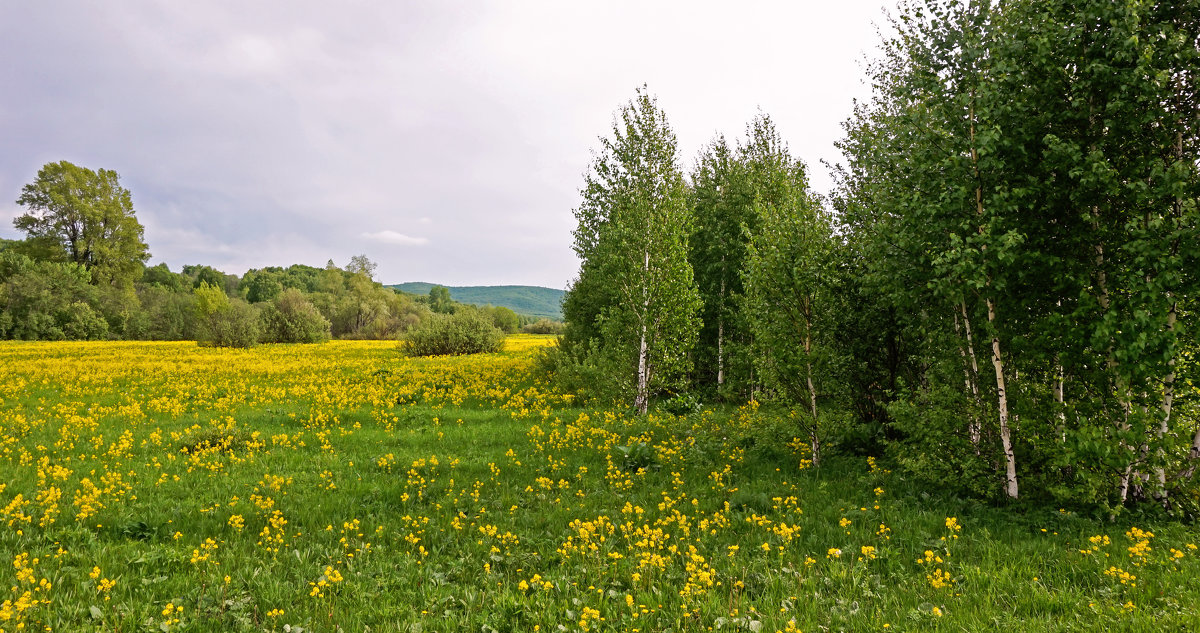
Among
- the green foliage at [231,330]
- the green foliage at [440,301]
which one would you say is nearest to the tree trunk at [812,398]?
the green foliage at [231,330]

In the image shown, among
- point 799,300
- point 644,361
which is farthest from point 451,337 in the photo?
point 799,300

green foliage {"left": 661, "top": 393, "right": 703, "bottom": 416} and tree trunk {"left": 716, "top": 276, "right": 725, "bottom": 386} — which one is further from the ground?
tree trunk {"left": 716, "top": 276, "right": 725, "bottom": 386}

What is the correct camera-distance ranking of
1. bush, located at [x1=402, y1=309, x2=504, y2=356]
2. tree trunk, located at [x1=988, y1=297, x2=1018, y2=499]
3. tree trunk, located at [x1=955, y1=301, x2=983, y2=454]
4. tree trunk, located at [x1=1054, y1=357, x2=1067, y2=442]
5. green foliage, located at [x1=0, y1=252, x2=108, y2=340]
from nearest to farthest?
tree trunk, located at [x1=1054, y1=357, x2=1067, y2=442] → tree trunk, located at [x1=988, y1=297, x2=1018, y2=499] → tree trunk, located at [x1=955, y1=301, x2=983, y2=454] → bush, located at [x1=402, y1=309, x2=504, y2=356] → green foliage, located at [x1=0, y1=252, x2=108, y2=340]

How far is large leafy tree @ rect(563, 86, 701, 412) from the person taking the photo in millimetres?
Result: 16812

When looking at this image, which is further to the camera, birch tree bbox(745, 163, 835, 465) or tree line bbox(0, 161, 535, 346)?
tree line bbox(0, 161, 535, 346)

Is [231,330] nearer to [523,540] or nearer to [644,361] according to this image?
[644,361]

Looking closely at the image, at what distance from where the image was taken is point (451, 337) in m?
37.3

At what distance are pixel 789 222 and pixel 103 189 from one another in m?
73.1

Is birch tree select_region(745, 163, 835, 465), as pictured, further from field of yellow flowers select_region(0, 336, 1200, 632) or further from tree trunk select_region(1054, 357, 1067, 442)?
tree trunk select_region(1054, 357, 1067, 442)

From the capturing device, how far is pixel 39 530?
23.3 ft

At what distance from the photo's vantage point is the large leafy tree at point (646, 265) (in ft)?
55.2

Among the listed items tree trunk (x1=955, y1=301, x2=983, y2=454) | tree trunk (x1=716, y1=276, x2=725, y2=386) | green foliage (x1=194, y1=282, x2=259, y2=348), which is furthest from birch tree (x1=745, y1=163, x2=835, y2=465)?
green foliage (x1=194, y1=282, x2=259, y2=348)

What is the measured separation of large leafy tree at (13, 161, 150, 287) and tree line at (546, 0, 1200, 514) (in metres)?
72.0

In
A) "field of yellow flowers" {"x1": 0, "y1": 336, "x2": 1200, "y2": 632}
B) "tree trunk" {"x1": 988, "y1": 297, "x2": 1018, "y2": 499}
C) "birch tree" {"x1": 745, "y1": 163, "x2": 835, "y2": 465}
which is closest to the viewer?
"field of yellow flowers" {"x1": 0, "y1": 336, "x2": 1200, "y2": 632}
